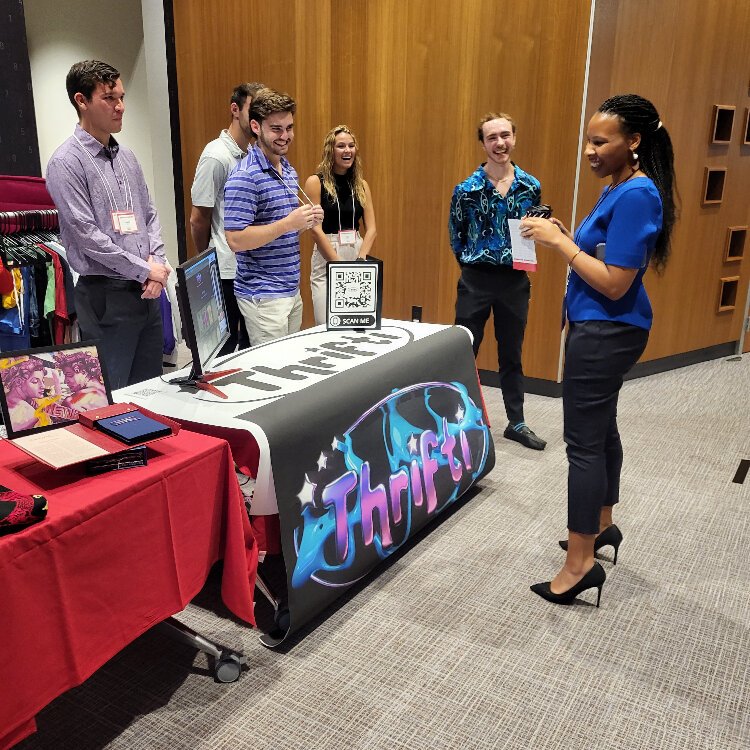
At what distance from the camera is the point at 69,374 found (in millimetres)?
1706

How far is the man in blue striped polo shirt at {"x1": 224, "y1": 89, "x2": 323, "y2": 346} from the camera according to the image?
262 centimetres

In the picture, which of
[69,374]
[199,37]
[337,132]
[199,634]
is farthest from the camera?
[199,37]

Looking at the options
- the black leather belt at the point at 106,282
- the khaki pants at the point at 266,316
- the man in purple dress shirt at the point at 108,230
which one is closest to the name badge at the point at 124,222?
the man in purple dress shirt at the point at 108,230

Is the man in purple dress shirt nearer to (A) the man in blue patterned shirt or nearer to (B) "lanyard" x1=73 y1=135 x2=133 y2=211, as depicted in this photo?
(B) "lanyard" x1=73 y1=135 x2=133 y2=211

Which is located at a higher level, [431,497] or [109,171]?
[109,171]

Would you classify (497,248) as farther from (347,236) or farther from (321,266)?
(321,266)

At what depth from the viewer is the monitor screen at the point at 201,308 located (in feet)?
6.23

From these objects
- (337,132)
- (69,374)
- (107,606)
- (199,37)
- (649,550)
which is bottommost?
(649,550)

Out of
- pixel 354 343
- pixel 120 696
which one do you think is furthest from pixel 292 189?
pixel 120 696

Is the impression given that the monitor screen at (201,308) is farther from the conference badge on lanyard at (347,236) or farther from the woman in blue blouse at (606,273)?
the conference badge on lanyard at (347,236)

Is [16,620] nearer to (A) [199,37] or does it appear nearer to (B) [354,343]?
(B) [354,343]

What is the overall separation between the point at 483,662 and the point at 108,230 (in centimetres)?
188

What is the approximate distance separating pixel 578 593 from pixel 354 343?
3.85ft

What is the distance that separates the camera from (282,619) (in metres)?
2.00
